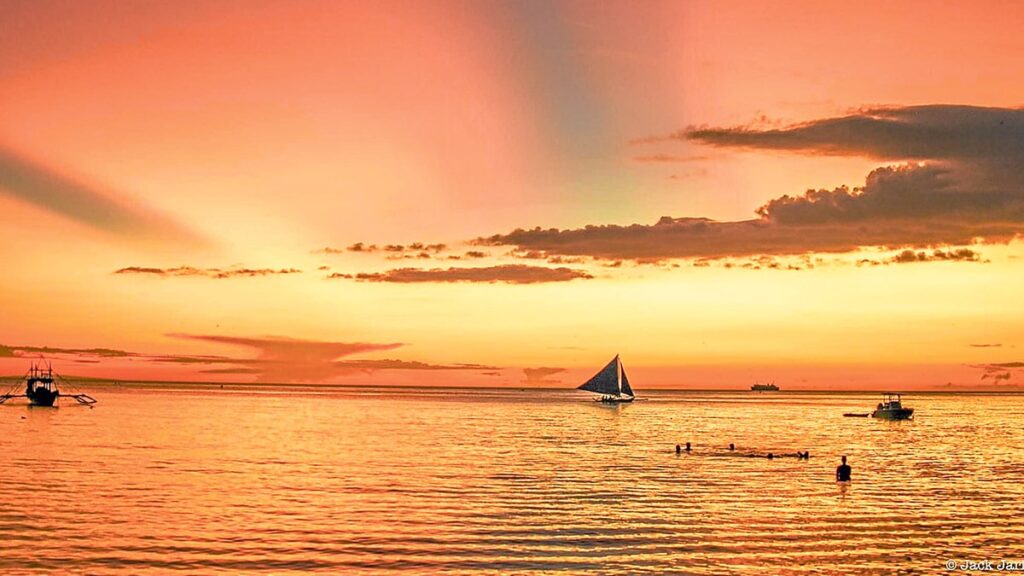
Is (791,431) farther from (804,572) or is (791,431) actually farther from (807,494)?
(804,572)

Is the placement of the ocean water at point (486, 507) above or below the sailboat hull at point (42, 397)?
below

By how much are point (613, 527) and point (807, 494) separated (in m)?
19.9

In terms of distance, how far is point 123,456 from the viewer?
80.0 metres

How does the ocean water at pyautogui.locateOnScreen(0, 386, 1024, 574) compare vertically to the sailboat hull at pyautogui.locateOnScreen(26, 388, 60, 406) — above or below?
below

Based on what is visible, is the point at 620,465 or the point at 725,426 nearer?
the point at 620,465

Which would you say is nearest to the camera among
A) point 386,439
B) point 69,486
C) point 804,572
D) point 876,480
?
point 804,572

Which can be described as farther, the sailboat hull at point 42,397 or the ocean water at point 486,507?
the sailboat hull at point 42,397

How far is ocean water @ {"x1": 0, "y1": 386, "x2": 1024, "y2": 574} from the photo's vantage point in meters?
39.4

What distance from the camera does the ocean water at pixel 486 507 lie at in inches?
1550

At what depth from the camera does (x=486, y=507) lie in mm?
52688

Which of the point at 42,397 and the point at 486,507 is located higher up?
the point at 42,397

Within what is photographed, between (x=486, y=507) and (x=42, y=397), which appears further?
(x=42, y=397)

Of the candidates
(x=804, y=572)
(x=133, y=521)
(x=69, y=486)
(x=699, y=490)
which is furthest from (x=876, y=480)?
(x=69, y=486)

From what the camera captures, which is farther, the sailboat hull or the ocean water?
the sailboat hull
